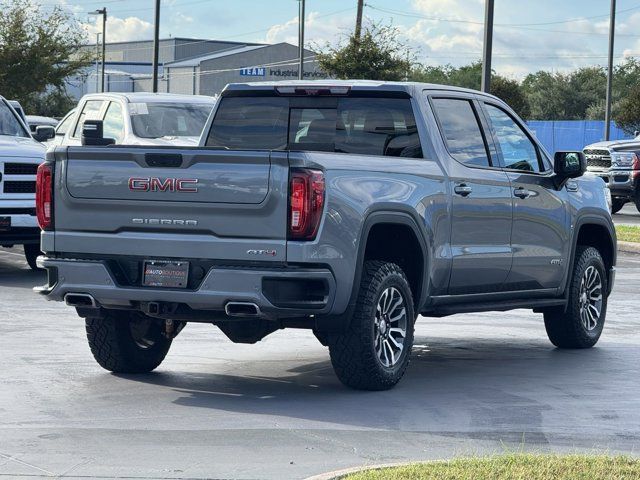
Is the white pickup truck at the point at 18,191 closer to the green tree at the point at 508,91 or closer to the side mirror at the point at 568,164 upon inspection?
the side mirror at the point at 568,164

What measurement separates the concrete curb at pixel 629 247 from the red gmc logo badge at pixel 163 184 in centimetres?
1569

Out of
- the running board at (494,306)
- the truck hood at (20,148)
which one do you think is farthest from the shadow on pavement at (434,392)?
the truck hood at (20,148)

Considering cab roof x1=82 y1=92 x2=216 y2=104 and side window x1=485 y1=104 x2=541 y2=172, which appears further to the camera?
cab roof x1=82 y1=92 x2=216 y2=104

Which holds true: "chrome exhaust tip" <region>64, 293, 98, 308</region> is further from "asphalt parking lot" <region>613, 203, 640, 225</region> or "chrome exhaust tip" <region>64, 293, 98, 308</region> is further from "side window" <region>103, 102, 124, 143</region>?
"asphalt parking lot" <region>613, 203, 640, 225</region>

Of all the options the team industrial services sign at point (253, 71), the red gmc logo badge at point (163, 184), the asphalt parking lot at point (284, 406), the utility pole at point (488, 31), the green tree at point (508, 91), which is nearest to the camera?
the asphalt parking lot at point (284, 406)

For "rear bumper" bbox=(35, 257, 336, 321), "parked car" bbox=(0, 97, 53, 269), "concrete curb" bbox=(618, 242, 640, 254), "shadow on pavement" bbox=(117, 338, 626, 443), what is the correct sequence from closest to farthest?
1. "shadow on pavement" bbox=(117, 338, 626, 443)
2. "rear bumper" bbox=(35, 257, 336, 321)
3. "parked car" bbox=(0, 97, 53, 269)
4. "concrete curb" bbox=(618, 242, 640, 254)

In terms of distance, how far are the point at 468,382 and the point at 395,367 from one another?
779 mm

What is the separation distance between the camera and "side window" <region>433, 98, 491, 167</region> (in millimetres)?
10141

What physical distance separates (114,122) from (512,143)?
9792mm

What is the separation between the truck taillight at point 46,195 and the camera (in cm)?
909

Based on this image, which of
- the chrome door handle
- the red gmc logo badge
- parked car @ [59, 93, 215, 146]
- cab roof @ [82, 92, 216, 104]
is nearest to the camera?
the red gmc logo badge

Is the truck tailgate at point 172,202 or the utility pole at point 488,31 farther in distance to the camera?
the utility pole at point 488,31

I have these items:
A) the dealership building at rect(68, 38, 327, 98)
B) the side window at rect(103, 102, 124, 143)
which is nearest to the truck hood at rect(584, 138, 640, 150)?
the side window at rect(103, 102, 124, 143)

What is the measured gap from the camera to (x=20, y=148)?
56.2 ft
